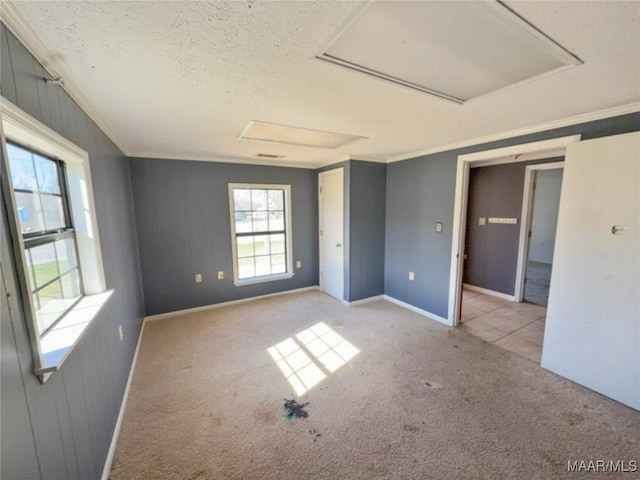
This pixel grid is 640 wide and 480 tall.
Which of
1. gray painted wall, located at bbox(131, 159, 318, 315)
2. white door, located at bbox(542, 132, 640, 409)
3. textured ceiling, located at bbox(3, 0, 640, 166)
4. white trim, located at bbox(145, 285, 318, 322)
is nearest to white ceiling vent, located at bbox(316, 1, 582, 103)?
textured ceiling, located at bbox(3, 0, 640, 166)

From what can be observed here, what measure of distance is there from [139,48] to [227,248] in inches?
118

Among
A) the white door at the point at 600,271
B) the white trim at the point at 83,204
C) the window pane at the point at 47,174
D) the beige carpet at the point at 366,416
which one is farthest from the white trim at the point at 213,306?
the white door at the point at 600,271

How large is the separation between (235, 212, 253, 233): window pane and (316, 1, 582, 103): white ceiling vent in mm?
3063

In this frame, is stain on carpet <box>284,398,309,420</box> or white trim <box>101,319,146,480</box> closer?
white trim <box>101,319,146,480</box>

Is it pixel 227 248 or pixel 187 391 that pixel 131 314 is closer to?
pixel 187 391

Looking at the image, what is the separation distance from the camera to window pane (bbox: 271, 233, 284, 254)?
4.36 metres

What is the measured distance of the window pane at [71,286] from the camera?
1484 millimetres

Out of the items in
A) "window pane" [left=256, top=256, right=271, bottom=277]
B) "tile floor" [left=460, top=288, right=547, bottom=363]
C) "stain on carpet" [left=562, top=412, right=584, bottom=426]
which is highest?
"window pane" [left=256, top=256, right=271, bottom=277]

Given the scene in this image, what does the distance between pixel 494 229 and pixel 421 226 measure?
67.1 inches

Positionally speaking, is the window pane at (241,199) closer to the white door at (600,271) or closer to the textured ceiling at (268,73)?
the textured ceiling at (268,73)

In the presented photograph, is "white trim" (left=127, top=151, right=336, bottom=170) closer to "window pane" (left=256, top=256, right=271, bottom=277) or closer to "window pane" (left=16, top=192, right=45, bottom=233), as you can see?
"window pane" (left=256, top=256, right=271, bottom=277)

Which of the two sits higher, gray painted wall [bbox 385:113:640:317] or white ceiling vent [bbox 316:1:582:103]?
white ceiling vent [bbox 316:1:582:103]

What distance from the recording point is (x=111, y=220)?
7.21 feet

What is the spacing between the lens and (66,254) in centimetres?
152
